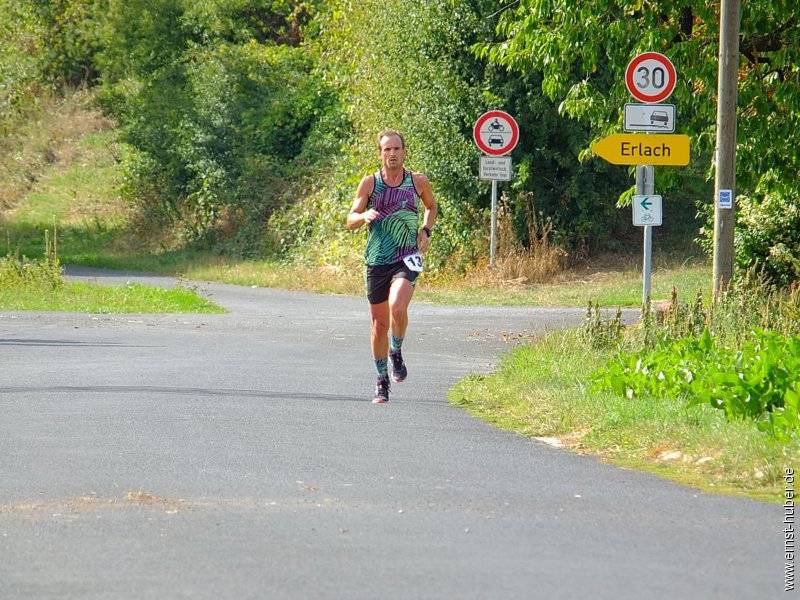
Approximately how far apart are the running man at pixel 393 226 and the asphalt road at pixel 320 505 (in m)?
0.88

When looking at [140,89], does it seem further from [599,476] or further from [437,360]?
[599,476]

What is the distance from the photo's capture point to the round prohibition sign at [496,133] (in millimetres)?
24375

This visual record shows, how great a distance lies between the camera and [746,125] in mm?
16969

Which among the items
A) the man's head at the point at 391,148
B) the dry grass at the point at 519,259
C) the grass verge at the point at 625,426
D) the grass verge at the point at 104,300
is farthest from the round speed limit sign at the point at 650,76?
the dry grass at the point at 519,259

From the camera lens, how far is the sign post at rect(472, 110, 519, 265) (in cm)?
2439

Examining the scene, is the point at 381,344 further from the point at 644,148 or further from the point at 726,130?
the point at 726,130

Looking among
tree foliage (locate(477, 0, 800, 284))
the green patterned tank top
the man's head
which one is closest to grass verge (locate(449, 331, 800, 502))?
the green patterned tank top

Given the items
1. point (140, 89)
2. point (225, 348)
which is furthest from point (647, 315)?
point (140, 89)

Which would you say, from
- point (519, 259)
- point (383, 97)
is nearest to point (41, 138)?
point (383, 97)

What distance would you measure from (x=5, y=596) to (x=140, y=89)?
106 feet

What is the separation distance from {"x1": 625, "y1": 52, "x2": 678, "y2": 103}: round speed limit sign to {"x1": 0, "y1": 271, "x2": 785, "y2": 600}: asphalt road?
3.72m

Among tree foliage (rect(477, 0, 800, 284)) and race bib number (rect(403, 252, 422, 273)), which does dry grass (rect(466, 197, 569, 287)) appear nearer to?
tree foliage (rect(477, 0, 800, 284))

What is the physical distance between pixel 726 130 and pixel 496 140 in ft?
33.8

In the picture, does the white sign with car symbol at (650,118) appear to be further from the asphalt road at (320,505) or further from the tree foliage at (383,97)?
the asphalt road at (320,505)
